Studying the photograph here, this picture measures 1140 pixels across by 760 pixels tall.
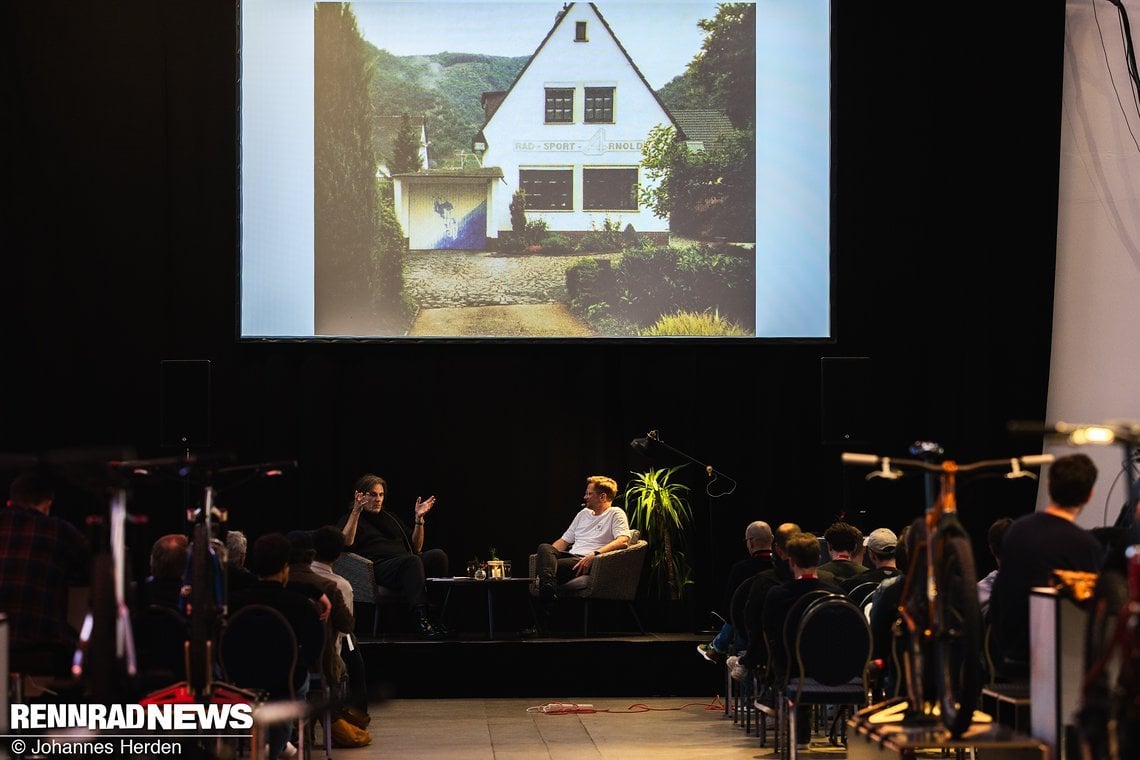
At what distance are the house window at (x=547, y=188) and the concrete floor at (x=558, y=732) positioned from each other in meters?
3.30

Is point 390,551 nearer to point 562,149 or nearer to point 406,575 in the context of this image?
point 406,575

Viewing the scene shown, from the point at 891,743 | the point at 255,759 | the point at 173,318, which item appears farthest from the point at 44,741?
the point at 173,318

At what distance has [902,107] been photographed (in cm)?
1012

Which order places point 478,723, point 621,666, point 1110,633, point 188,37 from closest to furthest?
point 1110,633
point 478,723
point 621,666
point 188,37

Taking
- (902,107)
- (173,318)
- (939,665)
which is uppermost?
(902,107)

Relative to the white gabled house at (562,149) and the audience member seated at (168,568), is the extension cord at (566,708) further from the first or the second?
the white gabled house at (562,149)

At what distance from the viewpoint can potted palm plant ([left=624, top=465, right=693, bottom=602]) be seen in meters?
9.52

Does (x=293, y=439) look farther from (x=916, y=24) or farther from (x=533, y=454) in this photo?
(x=916, y=24)

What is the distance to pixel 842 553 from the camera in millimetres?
7359

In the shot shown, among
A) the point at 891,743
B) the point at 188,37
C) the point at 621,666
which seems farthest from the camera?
the point at 188,37

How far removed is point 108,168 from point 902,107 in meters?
5.45

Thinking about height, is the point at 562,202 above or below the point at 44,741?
above

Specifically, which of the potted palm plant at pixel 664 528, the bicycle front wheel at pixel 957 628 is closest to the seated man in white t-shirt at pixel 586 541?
the potted palm plant at pixel 664 528

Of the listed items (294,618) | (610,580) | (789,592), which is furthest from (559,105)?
(294,618)
